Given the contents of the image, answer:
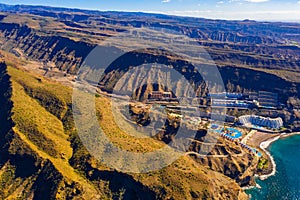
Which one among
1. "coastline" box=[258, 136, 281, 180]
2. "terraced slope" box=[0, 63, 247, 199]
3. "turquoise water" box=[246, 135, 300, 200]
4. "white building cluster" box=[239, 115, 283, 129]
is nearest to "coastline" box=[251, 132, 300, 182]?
"coastline" box=[258, 136, 281, 180]

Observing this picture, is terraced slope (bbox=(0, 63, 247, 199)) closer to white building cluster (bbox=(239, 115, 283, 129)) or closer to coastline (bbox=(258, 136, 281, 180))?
coastline (bbox=(258, 136, 281, 180))

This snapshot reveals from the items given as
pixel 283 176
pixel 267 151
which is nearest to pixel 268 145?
pixel 267 151

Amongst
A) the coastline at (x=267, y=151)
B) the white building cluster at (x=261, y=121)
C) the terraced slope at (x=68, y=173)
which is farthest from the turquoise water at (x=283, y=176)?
the terraced slope at (x=68, y=173)

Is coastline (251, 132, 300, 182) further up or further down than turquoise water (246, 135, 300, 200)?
further up

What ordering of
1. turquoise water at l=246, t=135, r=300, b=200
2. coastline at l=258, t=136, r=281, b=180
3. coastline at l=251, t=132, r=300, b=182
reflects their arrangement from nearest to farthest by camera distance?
turquoise water at l=246, t=135, r=300, b=200 < coastline at l=258, t=136, r=281, b=180 < coastline at l=251, t=132, r=300, b=182

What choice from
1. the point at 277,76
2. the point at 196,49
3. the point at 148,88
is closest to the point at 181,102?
the point at 148,88

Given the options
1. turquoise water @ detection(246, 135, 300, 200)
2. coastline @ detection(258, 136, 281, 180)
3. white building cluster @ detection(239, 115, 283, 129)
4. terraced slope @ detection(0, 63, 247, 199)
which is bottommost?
turquoise water @ detection(246, 135, 300, 200)

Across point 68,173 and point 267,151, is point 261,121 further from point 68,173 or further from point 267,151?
point 68,173

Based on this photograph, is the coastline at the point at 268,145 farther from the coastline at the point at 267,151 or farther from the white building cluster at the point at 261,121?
the white building cluster at the point at 261,121
